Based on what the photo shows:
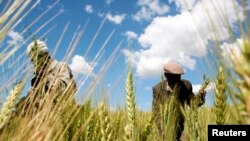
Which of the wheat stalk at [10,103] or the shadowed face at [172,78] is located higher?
the shadowed face at [172,78]

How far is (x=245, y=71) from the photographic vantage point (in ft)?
2.96

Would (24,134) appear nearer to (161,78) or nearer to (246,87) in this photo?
(246,87)

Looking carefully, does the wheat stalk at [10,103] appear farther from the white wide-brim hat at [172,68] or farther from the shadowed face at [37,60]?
the white wide-brim hat at [172,68]

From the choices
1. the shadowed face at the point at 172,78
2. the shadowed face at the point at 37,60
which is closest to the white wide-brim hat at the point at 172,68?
the shadowed face at the point at 172,78

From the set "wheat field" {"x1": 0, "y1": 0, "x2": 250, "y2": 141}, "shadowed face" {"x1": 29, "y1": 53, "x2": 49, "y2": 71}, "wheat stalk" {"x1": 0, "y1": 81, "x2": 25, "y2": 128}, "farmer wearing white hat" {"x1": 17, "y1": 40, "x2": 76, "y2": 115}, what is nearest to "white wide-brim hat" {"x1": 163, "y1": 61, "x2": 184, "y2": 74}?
"wheat field" {"x1": 0, "y1": 0, "x2": 250, "y2": 141}

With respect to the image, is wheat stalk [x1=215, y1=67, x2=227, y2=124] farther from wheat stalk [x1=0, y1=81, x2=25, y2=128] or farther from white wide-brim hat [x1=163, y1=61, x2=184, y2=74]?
white wide-brim hat [x1=163, y1=61, x2=184, y2=74]

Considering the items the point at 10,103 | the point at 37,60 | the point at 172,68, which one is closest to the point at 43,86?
the point at 10,103

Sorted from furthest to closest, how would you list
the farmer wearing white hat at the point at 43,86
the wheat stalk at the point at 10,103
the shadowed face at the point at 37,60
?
1. the shadowed face at the point at 37,60
2. the wheat stalk at the point at 10,103
3. the farmer wearing white hat at the point at 43,86

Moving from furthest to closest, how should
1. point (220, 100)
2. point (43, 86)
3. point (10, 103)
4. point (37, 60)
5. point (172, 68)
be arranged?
point (172, 68), point (37, 60), point (220, 100), point (10, 103), point (43, 86)

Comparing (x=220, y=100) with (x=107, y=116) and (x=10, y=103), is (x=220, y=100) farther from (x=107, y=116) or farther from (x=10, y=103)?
(x=10, y=103)

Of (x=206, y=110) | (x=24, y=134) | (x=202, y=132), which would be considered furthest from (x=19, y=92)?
(x=206, y=110)

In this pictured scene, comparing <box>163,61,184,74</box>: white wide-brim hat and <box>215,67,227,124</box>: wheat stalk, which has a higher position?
<box>163,61,184,74</box>: white wide-brim hat

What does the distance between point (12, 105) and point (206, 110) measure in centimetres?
192

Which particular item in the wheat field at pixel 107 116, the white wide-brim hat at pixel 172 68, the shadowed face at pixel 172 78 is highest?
the white wide-brim hat at pixel 172 68
